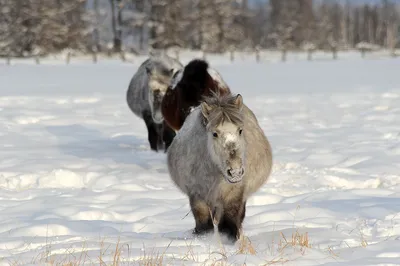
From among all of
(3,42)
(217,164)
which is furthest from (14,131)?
(3,42)

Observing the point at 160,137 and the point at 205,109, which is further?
the point at 160,137

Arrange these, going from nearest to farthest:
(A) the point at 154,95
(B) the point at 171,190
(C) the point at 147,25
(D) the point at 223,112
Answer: (D) the point at 223,112
(B) the point at 171,190
(A) the point at 154,95
(C) the point at 147,25

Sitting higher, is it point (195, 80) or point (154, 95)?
point (195, 80)

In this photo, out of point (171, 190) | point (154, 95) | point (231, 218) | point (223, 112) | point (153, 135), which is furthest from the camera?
point (153, 135)

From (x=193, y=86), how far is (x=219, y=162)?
3.95 m

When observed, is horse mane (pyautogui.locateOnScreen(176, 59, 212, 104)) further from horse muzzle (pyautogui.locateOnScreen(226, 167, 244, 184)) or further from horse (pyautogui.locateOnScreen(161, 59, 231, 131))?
horse muzzle (pyautogui.locateOnScreen(226, 167, 244, 184))

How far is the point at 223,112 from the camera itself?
502cm

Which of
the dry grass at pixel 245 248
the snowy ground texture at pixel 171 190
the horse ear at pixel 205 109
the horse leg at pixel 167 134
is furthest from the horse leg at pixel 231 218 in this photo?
the horse leg at pixel 167 134

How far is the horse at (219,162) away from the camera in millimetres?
4930

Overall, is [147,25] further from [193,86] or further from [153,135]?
[193,86]

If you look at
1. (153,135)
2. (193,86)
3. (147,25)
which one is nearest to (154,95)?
(153,135)

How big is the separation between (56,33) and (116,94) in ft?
86.2

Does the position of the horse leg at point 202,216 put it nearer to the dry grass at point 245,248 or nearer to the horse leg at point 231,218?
the horse leg at point 231,218

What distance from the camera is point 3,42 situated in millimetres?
44031
